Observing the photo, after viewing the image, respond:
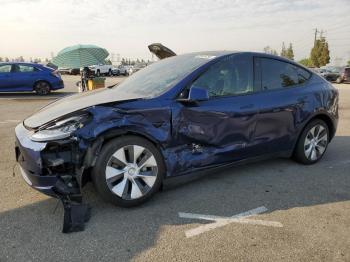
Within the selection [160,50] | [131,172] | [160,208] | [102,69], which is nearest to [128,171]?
[131,172]

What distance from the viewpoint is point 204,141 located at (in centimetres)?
390

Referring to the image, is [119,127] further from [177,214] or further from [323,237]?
[323,237]

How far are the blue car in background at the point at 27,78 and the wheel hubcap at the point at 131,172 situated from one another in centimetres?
1241

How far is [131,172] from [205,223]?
2.86 feet

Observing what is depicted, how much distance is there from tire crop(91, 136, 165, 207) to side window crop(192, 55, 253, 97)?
96 centimetres

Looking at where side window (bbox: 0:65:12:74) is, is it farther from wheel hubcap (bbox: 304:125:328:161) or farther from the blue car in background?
wheel hubcap (bbox: 304:125:328:161)

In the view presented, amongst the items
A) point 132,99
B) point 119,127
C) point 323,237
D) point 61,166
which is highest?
point 132,99

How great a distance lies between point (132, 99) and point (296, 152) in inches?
101

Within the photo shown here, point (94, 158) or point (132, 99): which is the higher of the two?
point (132, 99)

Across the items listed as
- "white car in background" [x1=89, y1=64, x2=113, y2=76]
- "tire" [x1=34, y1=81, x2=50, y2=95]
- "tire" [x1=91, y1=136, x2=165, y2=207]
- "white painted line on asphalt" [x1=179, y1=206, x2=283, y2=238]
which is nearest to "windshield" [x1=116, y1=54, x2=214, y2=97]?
"tire" [x1=91, y1=136, x2=165, y2=207]

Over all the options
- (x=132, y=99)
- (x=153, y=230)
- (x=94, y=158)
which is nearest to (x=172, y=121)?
(x=132, y=99)

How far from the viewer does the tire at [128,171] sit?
3350mm

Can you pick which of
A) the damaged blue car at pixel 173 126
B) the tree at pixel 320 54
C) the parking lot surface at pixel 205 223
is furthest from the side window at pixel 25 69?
the tree at pixel 320 54

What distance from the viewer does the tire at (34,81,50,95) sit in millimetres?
14609
